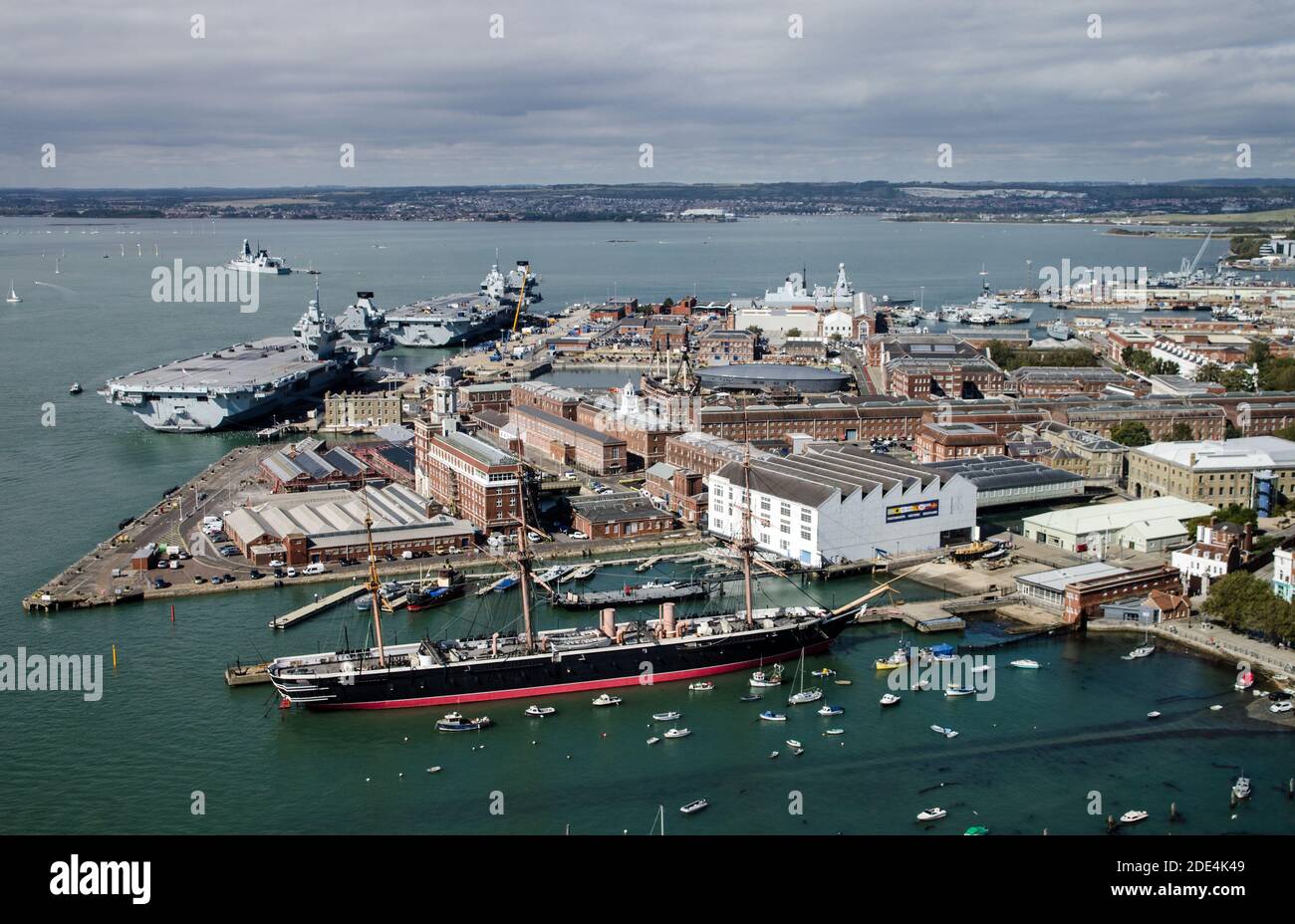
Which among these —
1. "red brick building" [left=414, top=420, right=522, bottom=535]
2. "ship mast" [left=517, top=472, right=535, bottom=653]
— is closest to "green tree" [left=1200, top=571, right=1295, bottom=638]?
"ship mast" [left=517, top=472, right=535, bottom=653]

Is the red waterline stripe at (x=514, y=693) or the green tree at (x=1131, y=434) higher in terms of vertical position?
the green tree at (x=1131, y=434)

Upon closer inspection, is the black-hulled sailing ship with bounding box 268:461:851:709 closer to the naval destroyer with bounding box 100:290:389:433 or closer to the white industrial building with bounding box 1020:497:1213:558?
the white industrial building with bounding box 1020:497:1213:558

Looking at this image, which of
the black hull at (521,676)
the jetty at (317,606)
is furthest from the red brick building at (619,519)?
the black hull at (521,676)

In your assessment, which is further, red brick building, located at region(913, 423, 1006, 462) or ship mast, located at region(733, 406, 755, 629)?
red brick building, located at region(913, 423, 1006, 462)

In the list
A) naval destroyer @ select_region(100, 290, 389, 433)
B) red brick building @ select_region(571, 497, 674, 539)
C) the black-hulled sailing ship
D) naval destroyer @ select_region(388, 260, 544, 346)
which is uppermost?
naval destroyer @ select_region(388, 260, 544, 346)

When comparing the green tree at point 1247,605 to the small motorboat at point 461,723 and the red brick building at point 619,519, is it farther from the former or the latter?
the small motorboat at point 461,723

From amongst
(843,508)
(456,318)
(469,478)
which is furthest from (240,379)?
(843,508)

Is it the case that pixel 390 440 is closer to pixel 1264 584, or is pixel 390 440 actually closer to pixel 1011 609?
pixel 1011 609
